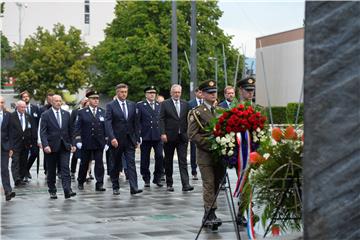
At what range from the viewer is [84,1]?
92438 millimetres

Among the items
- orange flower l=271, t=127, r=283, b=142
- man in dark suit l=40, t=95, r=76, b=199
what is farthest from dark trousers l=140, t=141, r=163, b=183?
orange flower l=271, t=127, r=283, b=142

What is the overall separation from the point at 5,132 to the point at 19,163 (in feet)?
10.5

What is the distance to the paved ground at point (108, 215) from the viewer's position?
9.21m

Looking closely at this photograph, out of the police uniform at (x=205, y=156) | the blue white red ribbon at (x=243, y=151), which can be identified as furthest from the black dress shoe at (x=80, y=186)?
the blue white red ribbon at (x=243, y=151)

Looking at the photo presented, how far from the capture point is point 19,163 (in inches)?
671

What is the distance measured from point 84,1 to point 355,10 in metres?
92.2

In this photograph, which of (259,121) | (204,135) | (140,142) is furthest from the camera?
(140,142)

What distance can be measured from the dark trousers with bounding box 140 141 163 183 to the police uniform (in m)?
6.49

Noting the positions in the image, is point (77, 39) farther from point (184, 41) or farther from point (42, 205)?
point (42, 205)

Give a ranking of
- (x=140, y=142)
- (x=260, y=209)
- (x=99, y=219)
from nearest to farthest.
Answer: (x=260, y=209), (x=99, y=219), (x=140, y=142)

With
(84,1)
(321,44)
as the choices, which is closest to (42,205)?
(321,44)

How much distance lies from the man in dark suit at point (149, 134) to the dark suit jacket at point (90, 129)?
2.92ft

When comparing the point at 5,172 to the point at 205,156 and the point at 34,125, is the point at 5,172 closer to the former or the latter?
the point at 34,125

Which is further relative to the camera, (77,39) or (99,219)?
(77,39)
